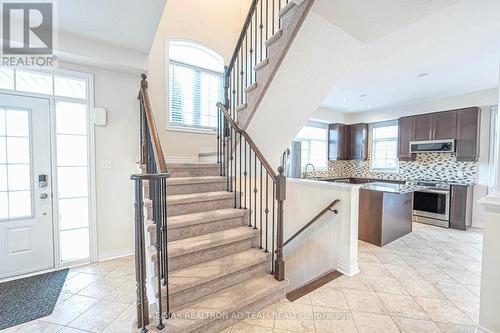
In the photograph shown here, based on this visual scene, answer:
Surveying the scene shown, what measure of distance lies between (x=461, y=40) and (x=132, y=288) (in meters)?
4.76

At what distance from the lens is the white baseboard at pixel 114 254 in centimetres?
299

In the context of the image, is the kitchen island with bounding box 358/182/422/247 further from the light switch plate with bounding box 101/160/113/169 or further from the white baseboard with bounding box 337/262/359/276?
the light switch plate with bounding box 101/160/113/169

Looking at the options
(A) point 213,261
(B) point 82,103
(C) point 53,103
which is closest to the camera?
(A) point 213,261

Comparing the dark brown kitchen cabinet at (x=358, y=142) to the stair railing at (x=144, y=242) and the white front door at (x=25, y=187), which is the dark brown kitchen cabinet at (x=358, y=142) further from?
the white front door at (x=25, y=187)

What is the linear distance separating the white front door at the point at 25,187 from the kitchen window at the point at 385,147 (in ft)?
23.7

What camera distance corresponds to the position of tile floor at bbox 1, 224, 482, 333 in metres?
1.79

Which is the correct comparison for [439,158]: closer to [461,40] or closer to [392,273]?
[461,40]

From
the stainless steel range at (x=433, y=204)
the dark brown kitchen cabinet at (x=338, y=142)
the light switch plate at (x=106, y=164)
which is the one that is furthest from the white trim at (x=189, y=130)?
the stainless steel range at (x=433, y=204)

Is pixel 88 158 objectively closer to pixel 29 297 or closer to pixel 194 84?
pixel 29 297

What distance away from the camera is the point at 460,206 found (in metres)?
4.49

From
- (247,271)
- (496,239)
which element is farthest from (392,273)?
(247,271)

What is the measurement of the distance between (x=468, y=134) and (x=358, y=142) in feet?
7.73

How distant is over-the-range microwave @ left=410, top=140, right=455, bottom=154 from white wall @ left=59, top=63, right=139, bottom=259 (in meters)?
6.02

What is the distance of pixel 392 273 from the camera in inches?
104
